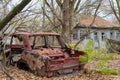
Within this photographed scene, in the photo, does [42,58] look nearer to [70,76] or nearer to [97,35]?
[70,76]

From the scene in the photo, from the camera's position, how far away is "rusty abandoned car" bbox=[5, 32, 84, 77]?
397 inches

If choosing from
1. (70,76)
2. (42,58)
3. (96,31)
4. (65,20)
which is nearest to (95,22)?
(96,31)

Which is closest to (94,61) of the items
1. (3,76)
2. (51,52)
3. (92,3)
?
(51,52)

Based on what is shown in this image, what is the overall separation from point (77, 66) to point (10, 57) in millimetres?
2842

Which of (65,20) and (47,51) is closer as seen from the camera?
(47,51)

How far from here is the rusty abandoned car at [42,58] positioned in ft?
33.1

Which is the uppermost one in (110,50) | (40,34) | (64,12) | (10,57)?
(64,12)

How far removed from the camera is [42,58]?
32.8 ft

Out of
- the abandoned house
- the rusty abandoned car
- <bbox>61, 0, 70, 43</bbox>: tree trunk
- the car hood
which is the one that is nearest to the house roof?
the abandoned house

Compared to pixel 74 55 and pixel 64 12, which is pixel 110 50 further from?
pixel 74 55

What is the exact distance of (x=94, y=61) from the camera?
15.9 m

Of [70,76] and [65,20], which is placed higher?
[65,20]

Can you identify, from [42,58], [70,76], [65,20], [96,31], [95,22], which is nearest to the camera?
[42,58]

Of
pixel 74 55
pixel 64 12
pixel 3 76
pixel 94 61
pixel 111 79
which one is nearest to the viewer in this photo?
pixel 3 76
